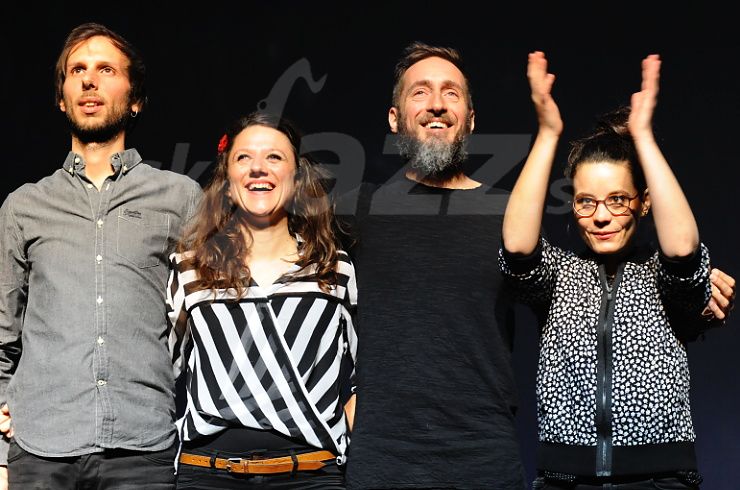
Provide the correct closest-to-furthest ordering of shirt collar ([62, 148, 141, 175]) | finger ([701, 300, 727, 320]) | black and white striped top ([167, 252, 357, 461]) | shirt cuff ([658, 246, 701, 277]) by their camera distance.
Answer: shirt cuff ([658, 246, 701, 277])
finger ([701, 300, 727, 320])
black and white striped top ([167, 252, 357, 461])
shirt collar ([62, 148, 141, 175])

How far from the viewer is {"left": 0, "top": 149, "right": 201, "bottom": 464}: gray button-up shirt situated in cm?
233

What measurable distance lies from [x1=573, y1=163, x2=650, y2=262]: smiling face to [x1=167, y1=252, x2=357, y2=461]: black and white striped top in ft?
2.04

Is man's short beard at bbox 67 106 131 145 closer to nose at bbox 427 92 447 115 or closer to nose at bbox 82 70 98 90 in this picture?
nose at bbox 82 70 98 90

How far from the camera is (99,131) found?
256 centimetres

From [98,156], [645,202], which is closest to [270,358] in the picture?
[98,156]

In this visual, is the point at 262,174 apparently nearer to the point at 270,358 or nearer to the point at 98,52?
the point at 270,358

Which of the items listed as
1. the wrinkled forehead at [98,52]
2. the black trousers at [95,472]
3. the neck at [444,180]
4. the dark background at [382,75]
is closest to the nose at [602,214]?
the neck at [444,180]

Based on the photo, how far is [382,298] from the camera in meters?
2.33

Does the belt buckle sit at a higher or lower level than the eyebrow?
lower

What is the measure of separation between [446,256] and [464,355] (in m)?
0.25

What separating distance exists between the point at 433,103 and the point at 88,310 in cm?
101

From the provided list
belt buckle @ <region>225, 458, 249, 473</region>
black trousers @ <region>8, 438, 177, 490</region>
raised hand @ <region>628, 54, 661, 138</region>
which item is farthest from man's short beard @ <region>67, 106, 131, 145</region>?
raised hand @ <region>628, 54, 661, 138</region>

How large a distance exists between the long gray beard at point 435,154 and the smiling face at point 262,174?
31cm

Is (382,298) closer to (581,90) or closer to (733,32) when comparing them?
(581,90)
